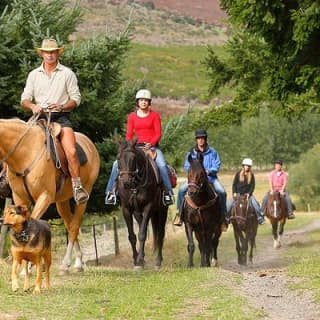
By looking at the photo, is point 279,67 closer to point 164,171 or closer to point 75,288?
point 164,171

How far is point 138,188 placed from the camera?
14.1m

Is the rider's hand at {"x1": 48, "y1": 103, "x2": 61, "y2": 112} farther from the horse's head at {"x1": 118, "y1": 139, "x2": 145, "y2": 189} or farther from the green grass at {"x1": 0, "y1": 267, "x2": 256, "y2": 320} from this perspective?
the green grass at {"x1": 0, "y1": 267, "x2": 256, "y2": 320}

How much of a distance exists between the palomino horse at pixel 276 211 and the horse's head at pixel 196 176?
12687 mm

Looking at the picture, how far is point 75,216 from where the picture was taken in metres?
13.0

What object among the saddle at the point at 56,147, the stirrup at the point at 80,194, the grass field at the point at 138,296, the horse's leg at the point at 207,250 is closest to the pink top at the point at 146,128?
the horse's leg at the point at 207,250

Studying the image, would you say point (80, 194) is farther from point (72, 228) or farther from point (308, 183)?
point (308, 183)

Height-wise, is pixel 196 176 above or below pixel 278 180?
above

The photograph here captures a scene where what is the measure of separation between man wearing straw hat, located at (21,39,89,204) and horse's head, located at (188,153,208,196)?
3321 mm

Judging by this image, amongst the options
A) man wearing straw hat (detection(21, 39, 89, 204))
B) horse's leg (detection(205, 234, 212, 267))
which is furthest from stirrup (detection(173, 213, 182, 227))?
man wearing straw hat (detection(21, 39, 89, 204))

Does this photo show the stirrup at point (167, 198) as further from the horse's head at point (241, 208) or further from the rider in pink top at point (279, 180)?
the rider in pink top at point (279, 180)

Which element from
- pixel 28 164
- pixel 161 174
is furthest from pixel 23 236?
pixel 161 174

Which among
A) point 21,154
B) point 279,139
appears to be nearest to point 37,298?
point 21,154

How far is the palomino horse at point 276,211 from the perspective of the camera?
27.2 meters

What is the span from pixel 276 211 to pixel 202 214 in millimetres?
12195
